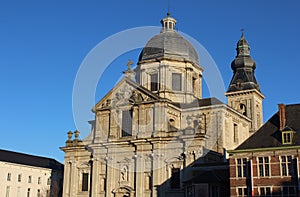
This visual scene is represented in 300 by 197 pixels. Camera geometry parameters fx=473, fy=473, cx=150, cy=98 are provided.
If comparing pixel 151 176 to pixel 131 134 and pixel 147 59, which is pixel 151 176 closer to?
pixel 131 134

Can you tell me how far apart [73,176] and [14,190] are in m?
13.2

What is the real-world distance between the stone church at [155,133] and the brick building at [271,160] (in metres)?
5.73

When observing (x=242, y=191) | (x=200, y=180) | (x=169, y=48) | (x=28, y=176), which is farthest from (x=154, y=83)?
(x=242, y=191)

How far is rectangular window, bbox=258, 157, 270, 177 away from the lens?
41.9 metres

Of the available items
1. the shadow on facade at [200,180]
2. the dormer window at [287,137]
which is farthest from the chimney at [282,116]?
the shadow on facade at [200,180]

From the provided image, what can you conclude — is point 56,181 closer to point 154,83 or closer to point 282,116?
point 154,83

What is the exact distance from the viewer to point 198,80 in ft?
228

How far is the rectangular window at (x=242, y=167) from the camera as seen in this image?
43.3m

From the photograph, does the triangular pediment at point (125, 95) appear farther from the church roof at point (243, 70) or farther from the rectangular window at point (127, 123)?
the church roof at point (243, 70)

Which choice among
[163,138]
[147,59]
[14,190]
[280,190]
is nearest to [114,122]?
[163,138]

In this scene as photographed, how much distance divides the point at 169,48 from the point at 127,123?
1381 centimetres

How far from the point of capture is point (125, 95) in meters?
61.4

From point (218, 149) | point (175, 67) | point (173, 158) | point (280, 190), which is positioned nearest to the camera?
point (280, 190)

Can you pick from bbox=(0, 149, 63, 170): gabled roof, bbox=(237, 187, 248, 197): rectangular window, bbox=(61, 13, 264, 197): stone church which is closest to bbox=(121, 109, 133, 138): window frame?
bbox=(61, 13, 264, 197): stone church
